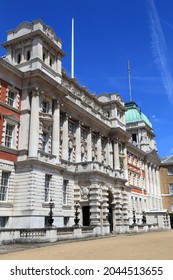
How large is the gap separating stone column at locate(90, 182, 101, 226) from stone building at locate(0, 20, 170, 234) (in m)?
0.11

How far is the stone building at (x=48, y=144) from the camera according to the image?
28797 mm

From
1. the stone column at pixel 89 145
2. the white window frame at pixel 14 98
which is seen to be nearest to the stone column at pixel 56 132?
the white window frame at pixel 14 98

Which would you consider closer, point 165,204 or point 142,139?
point 142,139

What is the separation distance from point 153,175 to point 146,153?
710 centimetres

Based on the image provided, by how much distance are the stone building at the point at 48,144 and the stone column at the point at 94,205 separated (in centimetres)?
11

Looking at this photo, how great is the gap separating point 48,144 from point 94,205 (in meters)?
9.08

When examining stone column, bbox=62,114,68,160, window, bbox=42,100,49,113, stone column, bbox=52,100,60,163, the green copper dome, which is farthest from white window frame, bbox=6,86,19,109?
the green copper dome

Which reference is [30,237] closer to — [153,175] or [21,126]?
[21,126]

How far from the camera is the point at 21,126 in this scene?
1219 inches

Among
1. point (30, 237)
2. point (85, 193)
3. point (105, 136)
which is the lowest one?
point (30, 237)

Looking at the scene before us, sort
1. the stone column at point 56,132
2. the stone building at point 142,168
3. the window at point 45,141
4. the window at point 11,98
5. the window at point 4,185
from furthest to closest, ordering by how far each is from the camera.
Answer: the stone building at point 142,168 < the stone column at point 56,132 < the window at point 45,141 < the window at point 11,98 < the window at point 4,185

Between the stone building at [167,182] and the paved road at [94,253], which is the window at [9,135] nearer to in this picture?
the paved road at [94,253]
